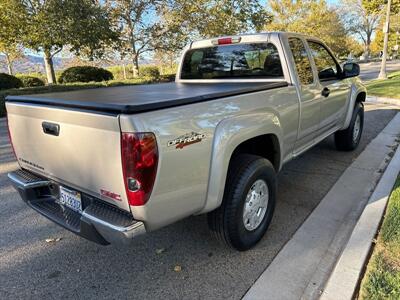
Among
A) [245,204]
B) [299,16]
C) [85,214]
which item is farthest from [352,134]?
[299,16]

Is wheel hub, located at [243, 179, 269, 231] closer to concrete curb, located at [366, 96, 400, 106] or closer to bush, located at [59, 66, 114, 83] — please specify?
concrete curb, located at [366, 96, 400, 106]

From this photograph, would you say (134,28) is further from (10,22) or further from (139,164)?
(139,164)

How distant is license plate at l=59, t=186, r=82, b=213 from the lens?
258 centimetres

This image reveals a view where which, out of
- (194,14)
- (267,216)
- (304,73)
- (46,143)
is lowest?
(267,216)

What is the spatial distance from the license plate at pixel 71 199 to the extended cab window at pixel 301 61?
2653 millimetres

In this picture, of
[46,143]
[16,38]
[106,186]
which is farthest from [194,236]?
[16,38]

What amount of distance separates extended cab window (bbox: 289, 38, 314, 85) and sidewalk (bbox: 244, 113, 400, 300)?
146cm

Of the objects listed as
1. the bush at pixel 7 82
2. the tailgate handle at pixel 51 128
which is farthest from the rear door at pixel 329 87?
the bush at pixel 7 82

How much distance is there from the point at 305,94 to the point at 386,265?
1921 mm

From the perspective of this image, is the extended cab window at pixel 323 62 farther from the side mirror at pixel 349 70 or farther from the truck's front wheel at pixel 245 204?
the truck's front wheel at pixel 245 204

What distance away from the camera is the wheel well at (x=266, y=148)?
3299 mm

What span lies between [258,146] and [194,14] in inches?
712

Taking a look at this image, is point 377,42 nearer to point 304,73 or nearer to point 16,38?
point 16,38

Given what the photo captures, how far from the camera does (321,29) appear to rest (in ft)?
117
